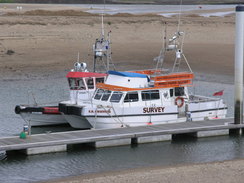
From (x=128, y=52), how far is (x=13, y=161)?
2547 centimetres

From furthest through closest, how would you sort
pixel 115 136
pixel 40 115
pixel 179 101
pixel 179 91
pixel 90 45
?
1. pixel 90 45
2. pixel 40 115
3. pixel 179 91
4. pixel 179 101
5. pixel 115 136

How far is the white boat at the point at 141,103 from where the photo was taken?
2814 centimetres

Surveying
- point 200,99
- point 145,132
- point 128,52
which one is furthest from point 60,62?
point 145,132

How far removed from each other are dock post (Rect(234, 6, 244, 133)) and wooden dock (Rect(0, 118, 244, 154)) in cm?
59

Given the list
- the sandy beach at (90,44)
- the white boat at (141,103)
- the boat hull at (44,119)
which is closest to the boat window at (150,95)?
the white boat at (141,103)

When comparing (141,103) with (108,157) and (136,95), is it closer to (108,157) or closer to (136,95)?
(136,95)

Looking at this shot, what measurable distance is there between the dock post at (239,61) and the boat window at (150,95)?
3.36 meters

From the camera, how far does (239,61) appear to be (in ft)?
92.8

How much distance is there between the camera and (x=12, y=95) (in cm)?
3819

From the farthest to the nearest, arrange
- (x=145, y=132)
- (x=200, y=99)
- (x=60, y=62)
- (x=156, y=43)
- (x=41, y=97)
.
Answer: (x=156, y=43)
(x=60, y=62)
(x=41, y=97)
(x=200, y=99)
(x=145, y=132)

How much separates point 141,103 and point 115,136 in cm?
273

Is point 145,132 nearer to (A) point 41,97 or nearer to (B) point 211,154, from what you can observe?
(B) point 211,154

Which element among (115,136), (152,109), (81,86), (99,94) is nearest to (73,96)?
(81,86)

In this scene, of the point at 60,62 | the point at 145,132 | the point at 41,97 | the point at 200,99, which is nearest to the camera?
the point at 145,132
